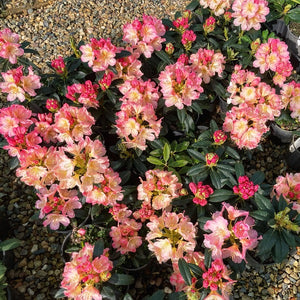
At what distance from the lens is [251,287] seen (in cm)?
208

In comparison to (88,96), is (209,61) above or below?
above

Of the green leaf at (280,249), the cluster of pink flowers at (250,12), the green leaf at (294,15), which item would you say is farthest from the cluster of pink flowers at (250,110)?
the green leaf at (294,15)

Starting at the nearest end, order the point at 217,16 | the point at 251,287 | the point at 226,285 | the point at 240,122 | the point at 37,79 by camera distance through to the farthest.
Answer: the point at 226,285, the point at 240,122, the point at 37,79, the point at 251,287, the point at 217,16

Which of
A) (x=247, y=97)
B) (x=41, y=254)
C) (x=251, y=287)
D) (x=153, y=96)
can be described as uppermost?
(x=247, y=97)

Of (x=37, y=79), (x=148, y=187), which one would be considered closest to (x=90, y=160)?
(x=148, y=187)

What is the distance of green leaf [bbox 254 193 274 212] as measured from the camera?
5.43 ft

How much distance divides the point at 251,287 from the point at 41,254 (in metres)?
1.35

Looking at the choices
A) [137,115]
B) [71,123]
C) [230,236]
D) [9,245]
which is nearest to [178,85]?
[137,115]

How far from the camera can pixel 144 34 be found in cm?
207

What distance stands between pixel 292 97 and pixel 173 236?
1.18 metres

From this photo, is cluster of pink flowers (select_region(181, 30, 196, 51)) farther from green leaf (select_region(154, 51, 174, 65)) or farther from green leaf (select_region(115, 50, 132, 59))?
green leaf (select_region(115, 50, 132, 59))

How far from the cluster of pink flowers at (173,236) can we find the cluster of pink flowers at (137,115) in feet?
1.48

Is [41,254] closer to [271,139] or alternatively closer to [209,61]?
[209,61]

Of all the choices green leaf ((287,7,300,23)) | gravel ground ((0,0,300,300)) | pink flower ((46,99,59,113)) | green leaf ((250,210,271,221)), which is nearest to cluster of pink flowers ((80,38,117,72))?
pink flower ((46,99,59,113))
